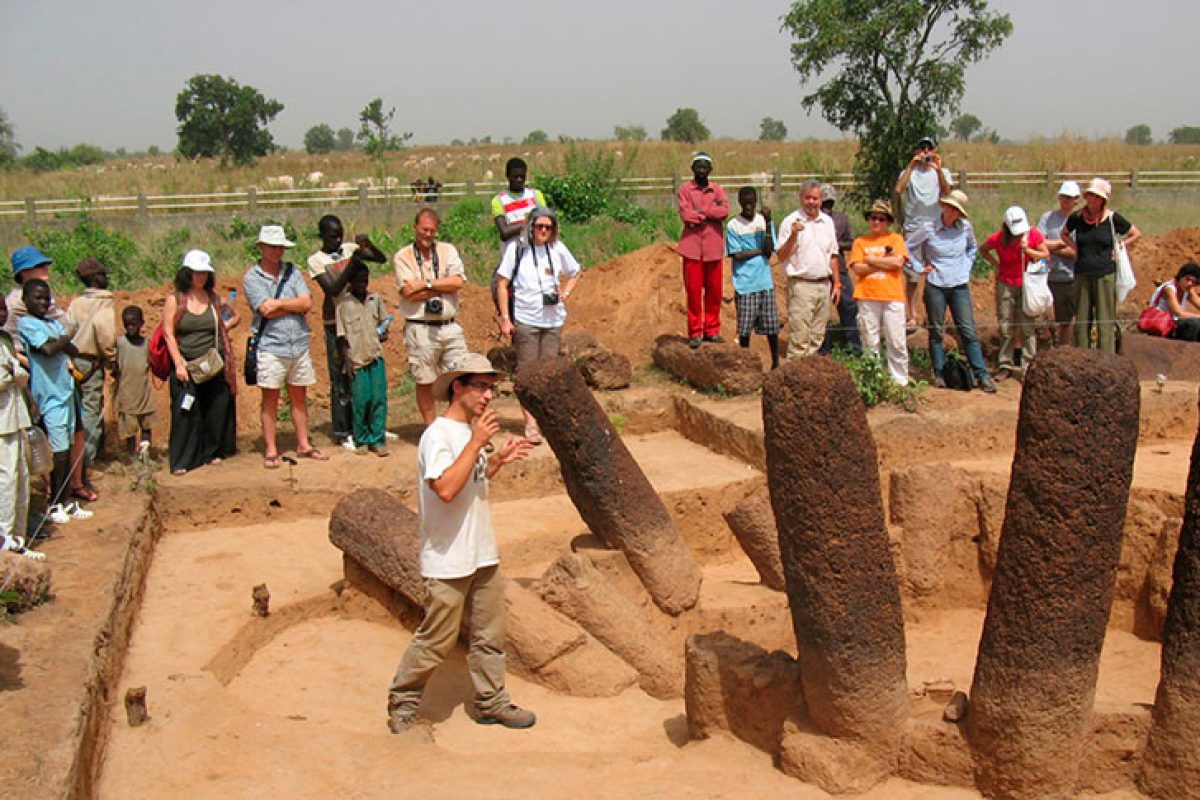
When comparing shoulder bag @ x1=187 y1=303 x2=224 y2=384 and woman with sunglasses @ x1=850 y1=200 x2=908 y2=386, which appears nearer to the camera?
shoulder bag @ x1=187 y1=303 x2=224 y2=384

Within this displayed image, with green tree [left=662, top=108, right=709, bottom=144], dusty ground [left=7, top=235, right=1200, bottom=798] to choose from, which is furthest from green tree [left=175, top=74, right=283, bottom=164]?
dusty ground [left=7, top=235, right=1200, bottom=798]

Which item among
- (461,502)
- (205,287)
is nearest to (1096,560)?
(461,502)

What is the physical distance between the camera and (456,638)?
6.30m

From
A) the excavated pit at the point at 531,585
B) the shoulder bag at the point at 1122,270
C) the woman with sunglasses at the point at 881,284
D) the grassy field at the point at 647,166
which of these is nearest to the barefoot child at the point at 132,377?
the excavated pit at the point at 531,585

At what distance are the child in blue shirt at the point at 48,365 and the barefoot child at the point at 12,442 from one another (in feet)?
2.23

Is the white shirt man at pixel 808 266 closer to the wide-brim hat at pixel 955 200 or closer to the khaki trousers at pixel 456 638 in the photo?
the wide-brim hat at pixel 955 200

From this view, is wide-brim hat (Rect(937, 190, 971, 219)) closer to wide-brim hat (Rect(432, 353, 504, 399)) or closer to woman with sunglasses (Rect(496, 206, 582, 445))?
woman with sunglasses (Rect(496, 206, 582, 445))

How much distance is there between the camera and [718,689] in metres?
5.88

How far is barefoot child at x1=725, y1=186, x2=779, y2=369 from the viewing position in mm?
11977

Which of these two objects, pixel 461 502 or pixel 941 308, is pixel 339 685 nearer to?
pixel 461 502

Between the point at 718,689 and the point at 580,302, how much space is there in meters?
10.2

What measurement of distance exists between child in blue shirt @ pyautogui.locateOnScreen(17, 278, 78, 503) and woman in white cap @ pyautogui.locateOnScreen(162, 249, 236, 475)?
3.32ft

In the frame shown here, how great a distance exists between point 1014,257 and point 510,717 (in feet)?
24.5

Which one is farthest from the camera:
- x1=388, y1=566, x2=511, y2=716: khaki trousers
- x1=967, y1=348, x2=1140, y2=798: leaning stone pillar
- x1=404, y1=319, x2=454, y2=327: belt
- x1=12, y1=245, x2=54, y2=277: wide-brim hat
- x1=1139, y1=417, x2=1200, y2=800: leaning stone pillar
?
x1=404, y1=319, x2=454, y2=327: belt
